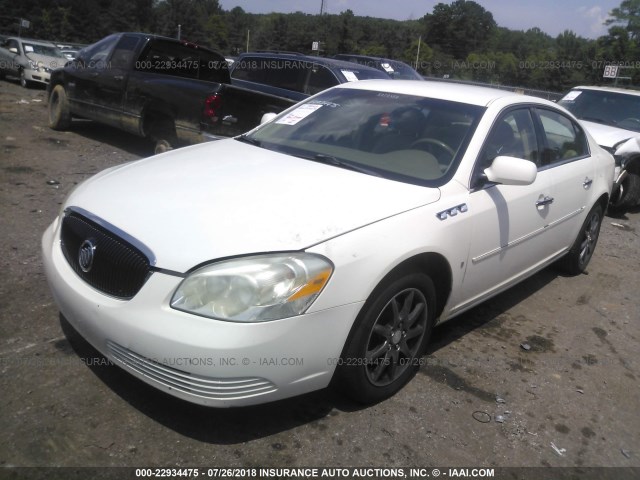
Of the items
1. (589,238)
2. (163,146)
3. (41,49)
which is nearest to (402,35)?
(41,49)

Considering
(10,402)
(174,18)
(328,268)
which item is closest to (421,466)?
(328,268)

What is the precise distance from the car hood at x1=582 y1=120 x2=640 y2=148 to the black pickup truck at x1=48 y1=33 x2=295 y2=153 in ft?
14.5

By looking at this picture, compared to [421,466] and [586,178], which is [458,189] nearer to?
[421,466]

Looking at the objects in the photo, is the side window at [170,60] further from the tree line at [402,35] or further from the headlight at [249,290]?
the tree line at [402,35]

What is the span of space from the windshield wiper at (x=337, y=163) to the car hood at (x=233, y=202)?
0.06m

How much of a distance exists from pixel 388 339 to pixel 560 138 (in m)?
2.59

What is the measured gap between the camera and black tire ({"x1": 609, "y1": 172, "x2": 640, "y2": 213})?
7590 mm

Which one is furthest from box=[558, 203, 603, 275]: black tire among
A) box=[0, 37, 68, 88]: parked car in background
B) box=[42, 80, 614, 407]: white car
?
box=[0, 37, 68, 88]: parked car in background

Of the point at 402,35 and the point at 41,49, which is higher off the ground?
the point at 402,35

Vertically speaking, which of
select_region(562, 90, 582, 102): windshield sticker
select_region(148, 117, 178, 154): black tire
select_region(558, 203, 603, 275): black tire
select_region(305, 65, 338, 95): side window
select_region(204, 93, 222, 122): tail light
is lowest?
select_region(558, 203, 603, 275): black tire

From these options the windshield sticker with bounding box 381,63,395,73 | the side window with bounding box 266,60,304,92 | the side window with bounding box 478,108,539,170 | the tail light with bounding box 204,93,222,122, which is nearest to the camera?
the side window with bounding box 478,108,539,170

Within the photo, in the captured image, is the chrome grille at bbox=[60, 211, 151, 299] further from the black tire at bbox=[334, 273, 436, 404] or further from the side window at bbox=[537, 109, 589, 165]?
the side window at bbox=[537, 109, 589, 165]

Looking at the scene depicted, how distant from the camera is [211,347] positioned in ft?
7.15

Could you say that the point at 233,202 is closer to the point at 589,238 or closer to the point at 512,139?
the point at 512,139
